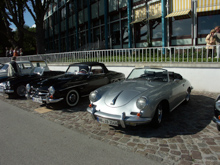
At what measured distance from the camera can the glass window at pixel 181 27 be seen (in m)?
12.4

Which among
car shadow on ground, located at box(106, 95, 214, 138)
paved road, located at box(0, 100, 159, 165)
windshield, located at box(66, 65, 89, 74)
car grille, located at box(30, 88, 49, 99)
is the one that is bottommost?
paved road, located at box(0, 100, 159, 165)

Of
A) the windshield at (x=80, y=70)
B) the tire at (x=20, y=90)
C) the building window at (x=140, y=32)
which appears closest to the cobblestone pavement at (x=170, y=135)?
the windshield at (x=80, y=70)

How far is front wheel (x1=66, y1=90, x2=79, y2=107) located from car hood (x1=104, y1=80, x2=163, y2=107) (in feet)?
7.19

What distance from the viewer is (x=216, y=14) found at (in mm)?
11227

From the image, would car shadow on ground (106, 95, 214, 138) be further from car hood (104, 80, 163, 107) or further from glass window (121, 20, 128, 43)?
glass window (121, 20, 128, 43)

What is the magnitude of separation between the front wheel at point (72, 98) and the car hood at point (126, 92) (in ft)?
7.19

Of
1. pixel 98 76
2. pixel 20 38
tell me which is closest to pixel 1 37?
pixel 20 38

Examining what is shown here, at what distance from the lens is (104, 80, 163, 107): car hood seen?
13.3 feet

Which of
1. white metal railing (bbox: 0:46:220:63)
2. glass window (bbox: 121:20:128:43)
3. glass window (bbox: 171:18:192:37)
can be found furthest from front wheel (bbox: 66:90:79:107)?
glass window (bbox: 121:20:128:43)

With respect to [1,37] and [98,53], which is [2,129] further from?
[1,37]

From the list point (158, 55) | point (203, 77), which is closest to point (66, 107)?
point (158, 55)

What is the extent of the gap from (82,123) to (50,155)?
5.43ft

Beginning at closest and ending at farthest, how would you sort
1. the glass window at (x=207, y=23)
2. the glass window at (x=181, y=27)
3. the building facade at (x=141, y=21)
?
the glass window at (x=207, y=23) → the building facade at (x=141, y=21) → the glass window at (x=181, y=27)

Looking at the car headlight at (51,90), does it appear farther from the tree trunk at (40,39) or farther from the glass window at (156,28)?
the tree trunk at (40,39)
